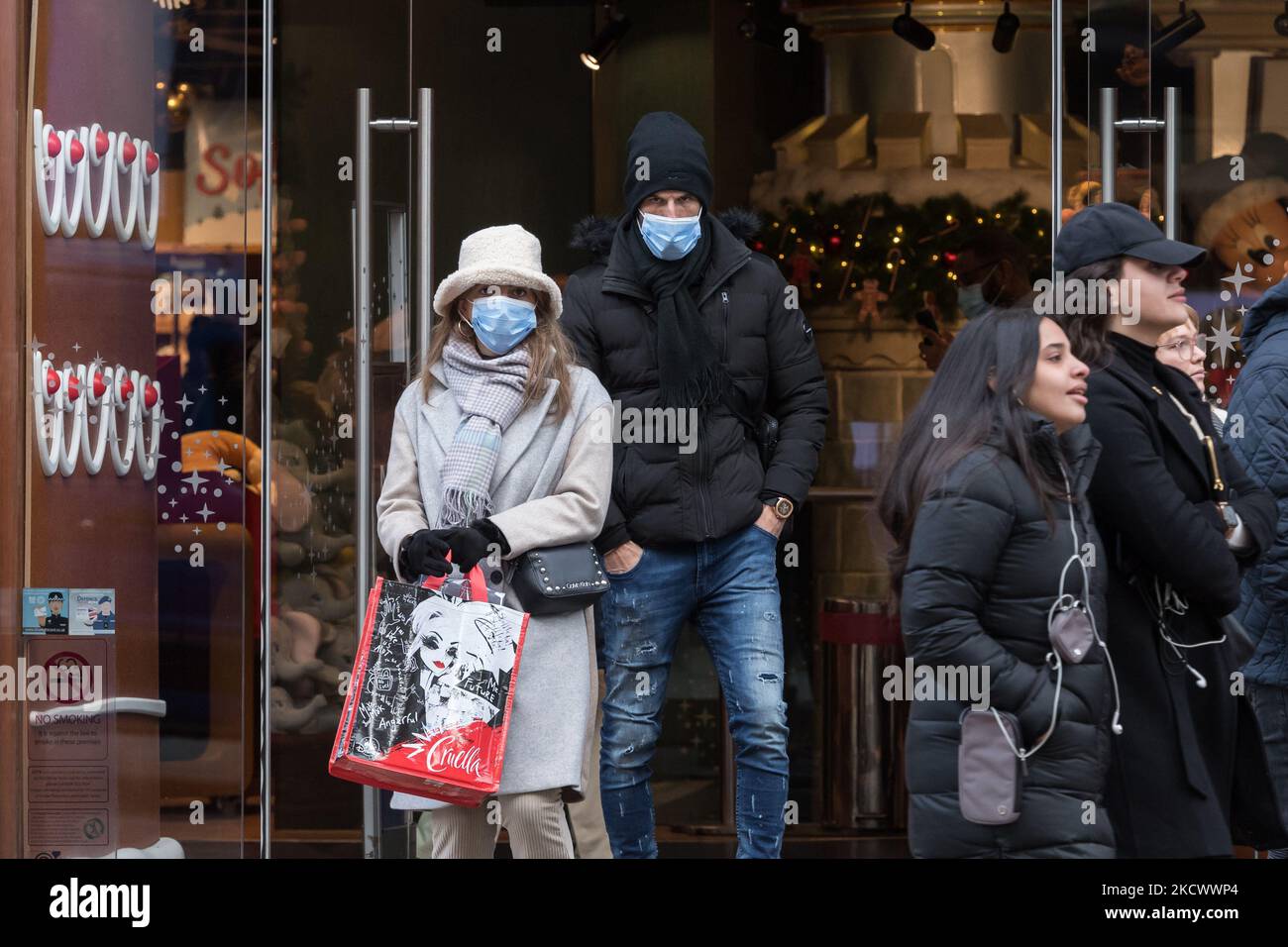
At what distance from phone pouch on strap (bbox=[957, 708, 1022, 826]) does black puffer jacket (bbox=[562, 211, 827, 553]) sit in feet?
4.55

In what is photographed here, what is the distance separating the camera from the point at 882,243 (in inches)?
305

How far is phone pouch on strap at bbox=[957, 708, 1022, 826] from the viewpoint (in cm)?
406

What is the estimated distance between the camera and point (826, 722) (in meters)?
7.33

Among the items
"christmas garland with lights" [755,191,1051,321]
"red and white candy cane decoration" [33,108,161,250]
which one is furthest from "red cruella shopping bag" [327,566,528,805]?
"christmas garland with lights" [755,191,1051,321]

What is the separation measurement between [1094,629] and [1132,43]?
8.31ft

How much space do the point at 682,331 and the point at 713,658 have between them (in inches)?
32.7

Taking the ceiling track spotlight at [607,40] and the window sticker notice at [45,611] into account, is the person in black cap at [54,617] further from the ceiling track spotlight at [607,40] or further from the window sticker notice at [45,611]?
the ceiling track spotlight at [607,40]

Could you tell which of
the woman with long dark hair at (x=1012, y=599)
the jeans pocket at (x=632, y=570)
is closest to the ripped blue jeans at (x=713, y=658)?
the jeans pocket at (x=632, y=570)

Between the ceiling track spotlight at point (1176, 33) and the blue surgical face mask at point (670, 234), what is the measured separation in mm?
1595

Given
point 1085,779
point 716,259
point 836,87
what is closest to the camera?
point 1085,779

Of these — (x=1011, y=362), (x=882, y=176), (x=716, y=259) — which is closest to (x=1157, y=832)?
(x=1011, y=362)

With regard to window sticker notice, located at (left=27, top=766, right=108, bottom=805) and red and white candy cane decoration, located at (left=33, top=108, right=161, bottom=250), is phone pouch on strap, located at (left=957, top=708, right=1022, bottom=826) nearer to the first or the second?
window sticker notice, located at (left=27, top=766, right=108, bottom=805)

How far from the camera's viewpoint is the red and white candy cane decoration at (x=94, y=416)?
5613 mm
